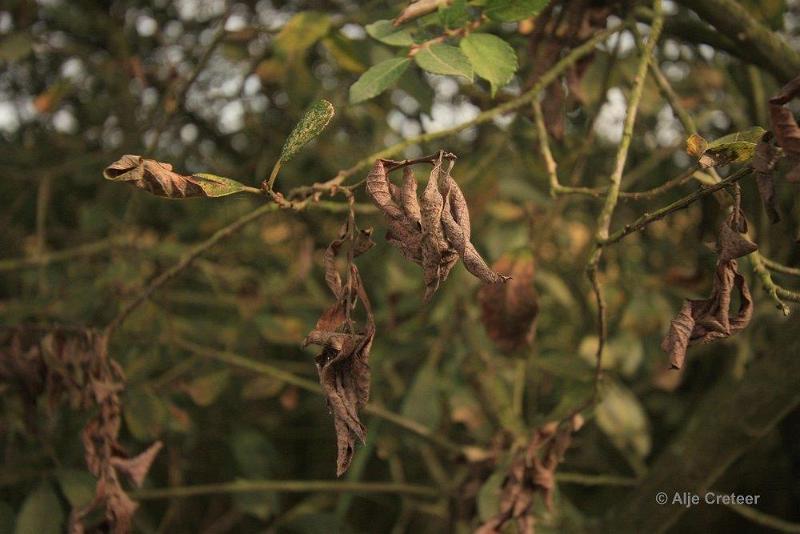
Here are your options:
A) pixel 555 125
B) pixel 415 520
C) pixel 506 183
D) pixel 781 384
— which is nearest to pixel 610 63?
pixel 555 125

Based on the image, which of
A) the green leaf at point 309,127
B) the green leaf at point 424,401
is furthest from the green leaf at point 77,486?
the green leaf at point 309,127

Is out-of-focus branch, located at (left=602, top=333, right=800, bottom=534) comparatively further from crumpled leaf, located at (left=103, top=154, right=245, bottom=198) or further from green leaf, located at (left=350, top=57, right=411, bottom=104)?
crumpled leaf, located at (left=103, top=154, right=245, bottom=198)

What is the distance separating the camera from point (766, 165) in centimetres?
47

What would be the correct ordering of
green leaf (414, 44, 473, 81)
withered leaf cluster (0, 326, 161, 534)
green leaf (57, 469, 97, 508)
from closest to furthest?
green leaf (414, 44, 473, 81) → withered leaf cluster (0, 326, 161, 534) → green leaf (57, 469, 97, 508)

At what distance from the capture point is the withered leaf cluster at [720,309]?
0.50 m

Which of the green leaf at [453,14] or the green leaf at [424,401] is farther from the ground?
the green leaf at [453,14]

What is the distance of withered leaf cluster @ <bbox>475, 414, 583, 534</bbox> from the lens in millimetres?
725

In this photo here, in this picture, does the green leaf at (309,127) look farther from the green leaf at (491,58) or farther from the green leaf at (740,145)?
the green leaf at (740,145)

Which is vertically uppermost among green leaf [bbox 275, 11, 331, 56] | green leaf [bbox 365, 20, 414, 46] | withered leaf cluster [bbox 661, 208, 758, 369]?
green leaf [bbox 365, 20, 414, 46]

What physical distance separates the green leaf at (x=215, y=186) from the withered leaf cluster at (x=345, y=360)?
8cm

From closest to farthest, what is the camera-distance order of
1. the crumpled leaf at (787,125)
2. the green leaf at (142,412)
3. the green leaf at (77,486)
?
the crumpled leaf at (787,125) → the green leaf at (77,486) → the green leaf at (142,412)

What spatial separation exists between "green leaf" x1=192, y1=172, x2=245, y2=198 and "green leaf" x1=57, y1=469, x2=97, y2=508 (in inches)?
18.2

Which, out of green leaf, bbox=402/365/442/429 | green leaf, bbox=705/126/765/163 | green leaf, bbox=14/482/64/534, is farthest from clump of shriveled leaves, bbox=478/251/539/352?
green leaf, bbox=14/482/64/534

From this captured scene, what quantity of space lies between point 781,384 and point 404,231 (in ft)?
1.52
